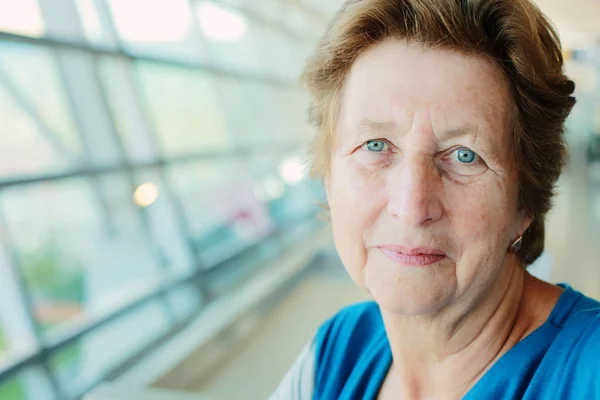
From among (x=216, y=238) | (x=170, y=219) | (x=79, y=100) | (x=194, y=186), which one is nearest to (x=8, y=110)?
(x=79, y=100)

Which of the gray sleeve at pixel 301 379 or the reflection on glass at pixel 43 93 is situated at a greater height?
the reflection on glass at pixel 43 93

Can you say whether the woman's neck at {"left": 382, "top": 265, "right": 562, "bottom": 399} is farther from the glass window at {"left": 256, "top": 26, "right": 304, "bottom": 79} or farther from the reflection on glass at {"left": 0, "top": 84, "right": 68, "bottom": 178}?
the glass window at {"left": 256, "top": 26, "right": 304, "bottom": 79}

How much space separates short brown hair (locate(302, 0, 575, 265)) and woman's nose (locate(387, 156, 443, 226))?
189 millimetres

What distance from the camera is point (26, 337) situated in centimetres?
392

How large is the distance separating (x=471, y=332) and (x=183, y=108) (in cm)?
615

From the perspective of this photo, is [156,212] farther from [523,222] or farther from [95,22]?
[523,222]

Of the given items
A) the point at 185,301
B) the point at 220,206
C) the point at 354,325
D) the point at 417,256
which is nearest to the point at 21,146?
the point at 185,301

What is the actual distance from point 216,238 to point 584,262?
5433mm

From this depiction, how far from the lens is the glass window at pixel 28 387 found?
359 cm

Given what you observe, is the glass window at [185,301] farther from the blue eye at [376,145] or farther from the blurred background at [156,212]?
the blue eye at [376,145]

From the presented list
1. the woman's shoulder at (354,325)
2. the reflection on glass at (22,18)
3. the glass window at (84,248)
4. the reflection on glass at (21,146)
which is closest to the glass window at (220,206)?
the glass window at (84,248)

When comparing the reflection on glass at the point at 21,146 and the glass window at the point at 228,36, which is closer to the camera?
the reflection on glass at the point at 21,146

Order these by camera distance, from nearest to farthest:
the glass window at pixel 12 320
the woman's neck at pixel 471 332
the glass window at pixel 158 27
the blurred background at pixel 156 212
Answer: the woman's neck at pixel 471 332
the blurred background at pixel 156 212
the glass window at pixel 12 320
the glass window at pixel 158 27

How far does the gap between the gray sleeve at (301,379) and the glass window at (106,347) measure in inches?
118
